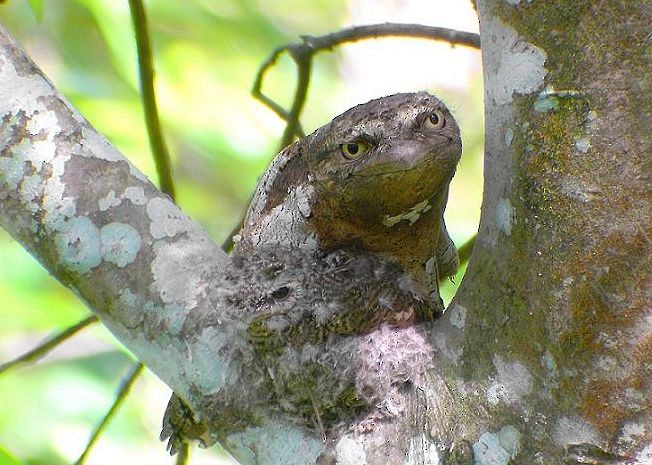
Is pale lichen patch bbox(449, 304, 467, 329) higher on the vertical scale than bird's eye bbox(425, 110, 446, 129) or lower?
lower

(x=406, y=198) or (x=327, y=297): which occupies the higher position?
(x=406, y=198)

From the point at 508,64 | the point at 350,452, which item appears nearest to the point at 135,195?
A: the point at 350,452

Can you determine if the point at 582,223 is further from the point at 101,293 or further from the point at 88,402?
the point at 88,402

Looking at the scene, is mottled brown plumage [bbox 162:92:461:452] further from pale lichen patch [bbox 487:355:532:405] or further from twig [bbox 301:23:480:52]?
twig [bbox 301:23:480:52]

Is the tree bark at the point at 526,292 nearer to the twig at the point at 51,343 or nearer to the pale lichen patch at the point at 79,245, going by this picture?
the pale lichen patch at the point at 79,245

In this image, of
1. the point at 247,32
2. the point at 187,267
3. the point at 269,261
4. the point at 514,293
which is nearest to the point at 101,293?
the point at 187,267

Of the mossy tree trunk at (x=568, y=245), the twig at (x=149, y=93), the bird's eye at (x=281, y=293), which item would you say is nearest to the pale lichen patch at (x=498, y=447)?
the mossy tree trunk at (x=568, y=245)

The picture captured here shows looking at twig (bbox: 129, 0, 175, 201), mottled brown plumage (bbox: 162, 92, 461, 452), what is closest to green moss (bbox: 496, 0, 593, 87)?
mottled brown plumage (bbox: 162, 92, 461, 452)
